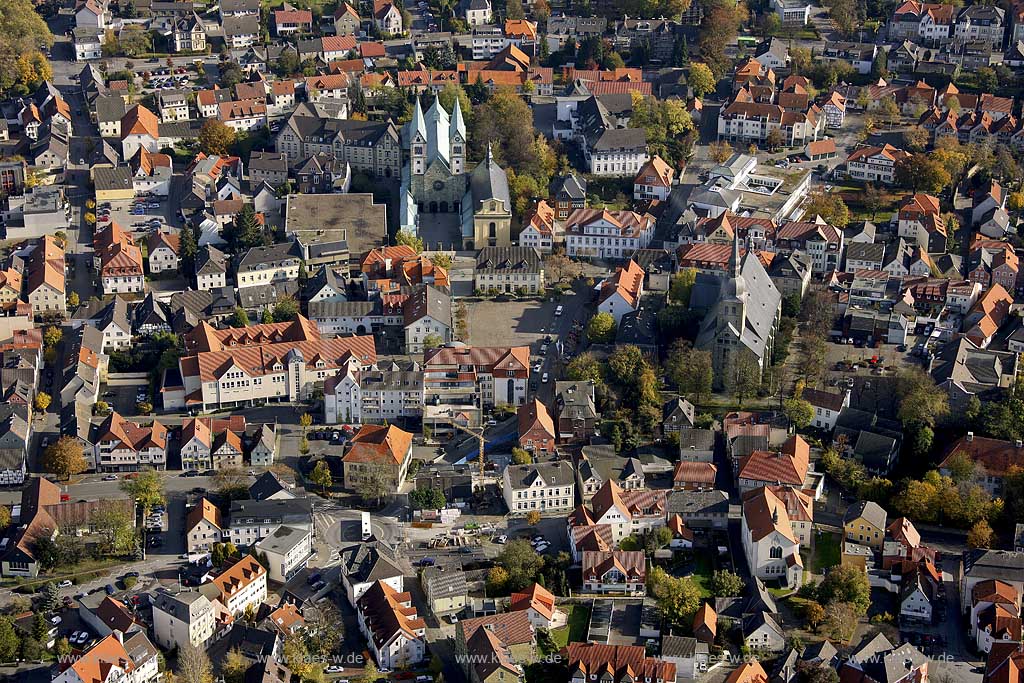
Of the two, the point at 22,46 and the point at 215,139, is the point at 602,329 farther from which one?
the point at 22,46

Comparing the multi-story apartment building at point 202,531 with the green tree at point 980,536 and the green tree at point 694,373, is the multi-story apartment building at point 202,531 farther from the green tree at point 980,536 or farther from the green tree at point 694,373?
the green tree at point 980,536

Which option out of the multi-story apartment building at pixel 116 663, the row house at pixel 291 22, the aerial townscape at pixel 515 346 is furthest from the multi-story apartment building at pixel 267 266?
the row house at pixel 291 22

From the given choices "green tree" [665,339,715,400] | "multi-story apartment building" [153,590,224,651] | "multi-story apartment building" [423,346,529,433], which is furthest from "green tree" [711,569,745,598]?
"multi-story apartment building" [153,590,224,651]

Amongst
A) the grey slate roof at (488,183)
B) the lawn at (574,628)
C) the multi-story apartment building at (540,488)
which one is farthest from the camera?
the grey slate roof at (488,183)

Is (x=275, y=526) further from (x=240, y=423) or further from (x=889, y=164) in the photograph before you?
(x=889, y=164)

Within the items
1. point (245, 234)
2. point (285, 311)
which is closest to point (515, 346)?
point (285, 311)

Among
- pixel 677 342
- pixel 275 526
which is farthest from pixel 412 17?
pixel 275 526

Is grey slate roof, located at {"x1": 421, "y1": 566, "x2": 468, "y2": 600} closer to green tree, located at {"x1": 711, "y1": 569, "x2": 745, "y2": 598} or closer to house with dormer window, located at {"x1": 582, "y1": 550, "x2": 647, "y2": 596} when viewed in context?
house with dormer window, located at {"x1": 582, "y1": 550, "x2": 647, "y2": 596}
